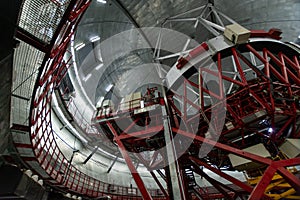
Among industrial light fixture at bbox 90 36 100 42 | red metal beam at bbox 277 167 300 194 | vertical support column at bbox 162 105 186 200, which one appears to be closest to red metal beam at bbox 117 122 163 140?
vertical support column at bbox 162 105 186 200

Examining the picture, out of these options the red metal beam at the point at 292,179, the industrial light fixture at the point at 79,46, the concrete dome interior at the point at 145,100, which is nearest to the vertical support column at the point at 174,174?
the concrete dome interior at the point at 145,100

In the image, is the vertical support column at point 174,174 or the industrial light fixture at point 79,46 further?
the industrial light fixture at point 79,46

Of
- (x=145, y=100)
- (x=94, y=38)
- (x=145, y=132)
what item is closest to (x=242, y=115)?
(x=145, y=132)

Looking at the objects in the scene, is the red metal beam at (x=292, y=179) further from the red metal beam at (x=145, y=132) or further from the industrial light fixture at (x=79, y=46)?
the industrial light fixture at (x=79, y=46)

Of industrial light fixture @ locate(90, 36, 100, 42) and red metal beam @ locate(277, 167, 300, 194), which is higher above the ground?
industrial light fixture @ locate(90, 36, 100, 42)

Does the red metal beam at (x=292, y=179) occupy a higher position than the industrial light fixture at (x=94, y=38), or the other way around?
the industrial light fixture at (x=94, y=38)

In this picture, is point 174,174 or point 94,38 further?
point 94,38

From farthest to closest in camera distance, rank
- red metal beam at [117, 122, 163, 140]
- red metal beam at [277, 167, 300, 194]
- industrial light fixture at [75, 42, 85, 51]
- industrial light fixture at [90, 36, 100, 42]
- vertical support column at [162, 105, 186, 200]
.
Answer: industrial light fixture at [90, 36, 100, 42] → industrial light fixture at [75, 42, 85, 51] → red metal beam at [117, 122, 163, 140] → red metal beam at [277, 167, 300, 194] → vertical support column at [162, 105, 186, 200]

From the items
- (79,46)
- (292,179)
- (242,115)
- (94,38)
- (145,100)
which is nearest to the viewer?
(292,179)

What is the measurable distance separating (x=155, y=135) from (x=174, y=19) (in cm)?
837

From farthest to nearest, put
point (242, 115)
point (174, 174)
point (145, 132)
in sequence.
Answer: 1. point (145, 132)
2. point (242, 115)
3. point (174, 174)

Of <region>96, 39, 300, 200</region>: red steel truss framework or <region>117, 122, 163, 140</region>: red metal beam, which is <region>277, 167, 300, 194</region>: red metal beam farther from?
<region>117, 122, 163, 140</region>: red metal beam

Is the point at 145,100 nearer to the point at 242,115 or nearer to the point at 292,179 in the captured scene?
the point at 242,115

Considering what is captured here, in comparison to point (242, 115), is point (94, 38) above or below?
above
